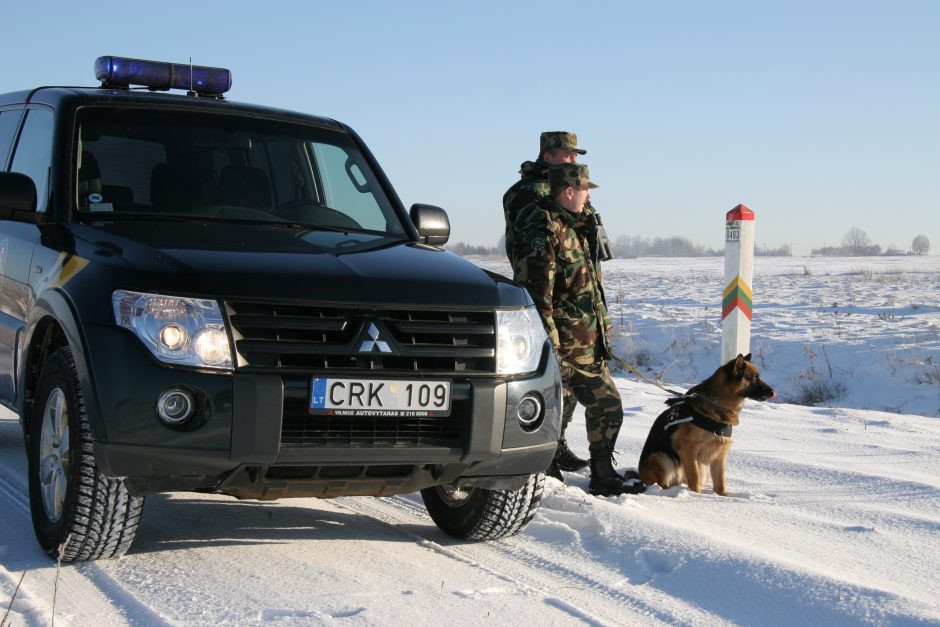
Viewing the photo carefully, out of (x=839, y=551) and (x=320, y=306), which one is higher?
(x=320, y=306)

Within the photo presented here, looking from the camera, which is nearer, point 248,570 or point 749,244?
point 248,570

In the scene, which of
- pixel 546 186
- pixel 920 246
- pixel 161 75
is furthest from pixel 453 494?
pixel 920 246

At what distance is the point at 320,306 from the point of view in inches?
151

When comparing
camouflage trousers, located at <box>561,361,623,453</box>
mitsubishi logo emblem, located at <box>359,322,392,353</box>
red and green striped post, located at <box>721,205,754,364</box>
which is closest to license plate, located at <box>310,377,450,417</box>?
mitsubishi logo emblem, located at <box>359,322,392,353</box>

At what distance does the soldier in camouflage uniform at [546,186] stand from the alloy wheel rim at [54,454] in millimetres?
3121

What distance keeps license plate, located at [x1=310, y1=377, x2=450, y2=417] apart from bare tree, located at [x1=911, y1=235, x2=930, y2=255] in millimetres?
57164

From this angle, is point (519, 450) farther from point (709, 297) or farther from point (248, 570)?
point (709, 297)

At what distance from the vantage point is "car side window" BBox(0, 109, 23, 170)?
5715 millimetres

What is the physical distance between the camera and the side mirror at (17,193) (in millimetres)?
4502

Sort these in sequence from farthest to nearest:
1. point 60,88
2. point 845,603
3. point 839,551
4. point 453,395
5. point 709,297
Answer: point 709,297
point 60,88
point 839,551
point 453,395
point 845,603

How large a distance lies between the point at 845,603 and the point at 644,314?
46.4 feet

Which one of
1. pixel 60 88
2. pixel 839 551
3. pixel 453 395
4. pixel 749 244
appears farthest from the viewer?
pixel 749 244

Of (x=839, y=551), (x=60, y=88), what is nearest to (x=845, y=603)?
(x=839, y=551)

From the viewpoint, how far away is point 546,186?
7.04 meters
